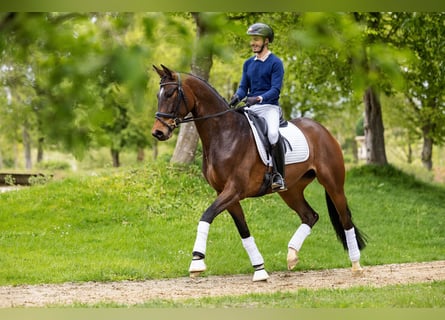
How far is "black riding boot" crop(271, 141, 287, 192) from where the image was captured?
4.63 meters

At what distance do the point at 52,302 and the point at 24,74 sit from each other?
239 centimetres

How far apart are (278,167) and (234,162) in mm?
394

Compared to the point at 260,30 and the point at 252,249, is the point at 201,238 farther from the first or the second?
the point at 260,30

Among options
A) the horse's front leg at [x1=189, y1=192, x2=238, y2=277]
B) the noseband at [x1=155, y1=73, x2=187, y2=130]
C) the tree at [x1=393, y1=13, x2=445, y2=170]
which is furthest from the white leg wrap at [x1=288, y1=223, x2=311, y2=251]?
the tree at [x1=393, y1=13, x2=445, y2=170]

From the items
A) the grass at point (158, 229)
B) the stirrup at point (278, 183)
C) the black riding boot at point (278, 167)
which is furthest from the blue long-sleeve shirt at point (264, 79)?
the grass at point (158, 229)

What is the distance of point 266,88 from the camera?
467 cm

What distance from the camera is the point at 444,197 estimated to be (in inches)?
353

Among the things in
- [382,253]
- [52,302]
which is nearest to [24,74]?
[52,302]

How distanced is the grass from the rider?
1.11m

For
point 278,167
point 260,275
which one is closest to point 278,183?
point 278,167

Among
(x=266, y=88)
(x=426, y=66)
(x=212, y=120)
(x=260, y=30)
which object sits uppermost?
(x=426, y=66)

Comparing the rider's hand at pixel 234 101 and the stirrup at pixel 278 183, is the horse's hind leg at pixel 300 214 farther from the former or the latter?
the rider's hand at pixel 234 101

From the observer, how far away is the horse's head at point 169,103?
4133 mm

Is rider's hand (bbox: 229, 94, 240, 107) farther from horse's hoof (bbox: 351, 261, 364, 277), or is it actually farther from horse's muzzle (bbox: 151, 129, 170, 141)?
horse's hoof (bbox: 351, 261, 364, 277)
